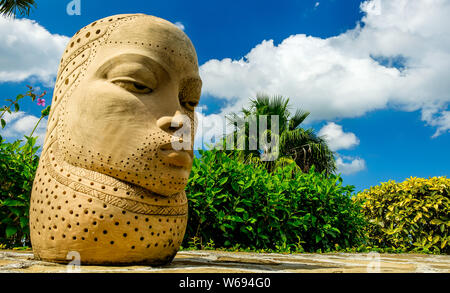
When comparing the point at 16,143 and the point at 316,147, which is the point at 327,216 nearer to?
the point at 16,143

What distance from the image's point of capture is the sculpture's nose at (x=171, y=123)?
2641mm

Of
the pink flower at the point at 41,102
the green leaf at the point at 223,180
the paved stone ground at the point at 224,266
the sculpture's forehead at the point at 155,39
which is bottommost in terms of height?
the paved stone ground at the point at 224,266

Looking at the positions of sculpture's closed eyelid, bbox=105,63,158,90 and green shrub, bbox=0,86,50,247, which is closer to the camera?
sculpture's closed eyelid, bbox=105,63,158,90

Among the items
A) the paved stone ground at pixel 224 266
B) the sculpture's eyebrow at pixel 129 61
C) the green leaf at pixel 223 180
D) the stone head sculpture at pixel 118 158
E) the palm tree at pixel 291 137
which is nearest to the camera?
the paved stone ground at pixel 224 266

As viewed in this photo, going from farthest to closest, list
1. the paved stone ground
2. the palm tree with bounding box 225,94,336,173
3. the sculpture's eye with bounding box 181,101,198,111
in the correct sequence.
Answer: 1. the palm tree with bounding box 225,94,336,173
2. the sculpture's eye with bounding box 181,101,198,111
3. the paved stone ground

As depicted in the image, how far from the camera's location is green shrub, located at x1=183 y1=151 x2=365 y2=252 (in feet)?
A: 16.8

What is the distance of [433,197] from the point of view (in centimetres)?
711

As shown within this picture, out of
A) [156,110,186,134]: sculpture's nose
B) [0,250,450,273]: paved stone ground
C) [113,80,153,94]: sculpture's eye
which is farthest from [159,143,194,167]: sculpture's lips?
[0,250,450,273]: paved stone ground

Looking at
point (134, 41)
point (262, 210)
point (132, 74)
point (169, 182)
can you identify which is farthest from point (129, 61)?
point (262, 210)

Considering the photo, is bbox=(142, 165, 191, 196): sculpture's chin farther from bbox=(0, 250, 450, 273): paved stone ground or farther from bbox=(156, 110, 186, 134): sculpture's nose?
bbox=(0, 250, 450, 273): paved stone ground

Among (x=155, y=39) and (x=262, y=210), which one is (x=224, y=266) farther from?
(x=262, y=210)

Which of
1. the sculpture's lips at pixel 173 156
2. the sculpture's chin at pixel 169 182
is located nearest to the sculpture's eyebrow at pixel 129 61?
the sculpture's lips at pixel 173 156

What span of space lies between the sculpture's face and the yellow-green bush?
5.71 metres

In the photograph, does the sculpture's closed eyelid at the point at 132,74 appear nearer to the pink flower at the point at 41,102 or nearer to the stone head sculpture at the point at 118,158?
the stone head sculpture at the point at 118,158
